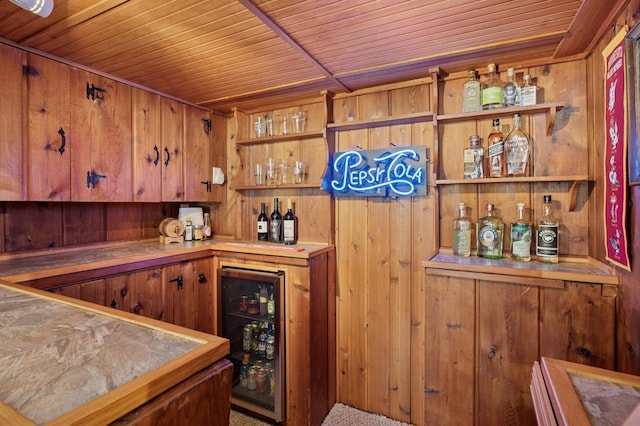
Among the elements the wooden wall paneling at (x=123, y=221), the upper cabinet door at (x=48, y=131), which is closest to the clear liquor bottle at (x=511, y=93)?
the upper cabinet door at (x=48, y=131)

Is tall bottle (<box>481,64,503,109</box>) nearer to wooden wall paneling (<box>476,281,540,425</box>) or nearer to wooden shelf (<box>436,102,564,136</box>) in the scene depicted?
wooden shelf (<box>436,102,564,136</box>)

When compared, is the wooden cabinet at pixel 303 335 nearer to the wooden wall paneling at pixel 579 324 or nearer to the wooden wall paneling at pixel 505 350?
the wooden wall paneling at pixel 505 350

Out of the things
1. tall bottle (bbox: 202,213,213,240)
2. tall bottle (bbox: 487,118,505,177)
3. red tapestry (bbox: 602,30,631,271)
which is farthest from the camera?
tall bottle (bbox: 202,213,213,240)

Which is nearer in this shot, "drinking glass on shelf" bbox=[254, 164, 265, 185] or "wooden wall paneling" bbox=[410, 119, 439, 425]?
"wooden wall paneling" bbox=[410, 119, 439, 425]

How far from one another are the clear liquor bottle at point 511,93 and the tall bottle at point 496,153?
0.33ft

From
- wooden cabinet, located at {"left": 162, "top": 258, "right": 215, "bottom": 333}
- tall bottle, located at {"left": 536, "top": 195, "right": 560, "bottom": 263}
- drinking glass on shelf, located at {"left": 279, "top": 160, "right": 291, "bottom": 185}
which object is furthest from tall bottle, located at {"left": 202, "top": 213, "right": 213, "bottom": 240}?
tall bottle, located at {"left": 536, "top": 195, "right": 560, "bottom": 263}

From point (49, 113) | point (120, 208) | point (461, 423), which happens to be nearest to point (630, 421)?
point (461, 423)

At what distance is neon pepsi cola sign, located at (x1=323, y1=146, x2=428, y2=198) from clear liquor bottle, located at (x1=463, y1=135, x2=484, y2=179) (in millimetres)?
249

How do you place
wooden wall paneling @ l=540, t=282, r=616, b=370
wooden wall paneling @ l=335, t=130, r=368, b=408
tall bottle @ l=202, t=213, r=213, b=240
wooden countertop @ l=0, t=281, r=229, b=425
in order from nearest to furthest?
wooden countertop @ l=0, t=281, r=229, b=425
wooden wall paneling @ l=540, t=282, r=616, b=370
wooden wall paneling @ l=335, t=130, r=368, b=408
tall bottle @ l=202, t=213, r=213, b=240

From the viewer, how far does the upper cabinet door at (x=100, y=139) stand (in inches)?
73.5

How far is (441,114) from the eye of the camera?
6.36 ft

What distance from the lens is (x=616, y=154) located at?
48.9 inches

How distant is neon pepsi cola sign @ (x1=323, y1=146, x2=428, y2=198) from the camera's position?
6.49 ft

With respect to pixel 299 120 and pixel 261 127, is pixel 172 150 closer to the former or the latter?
pixel 261 127
